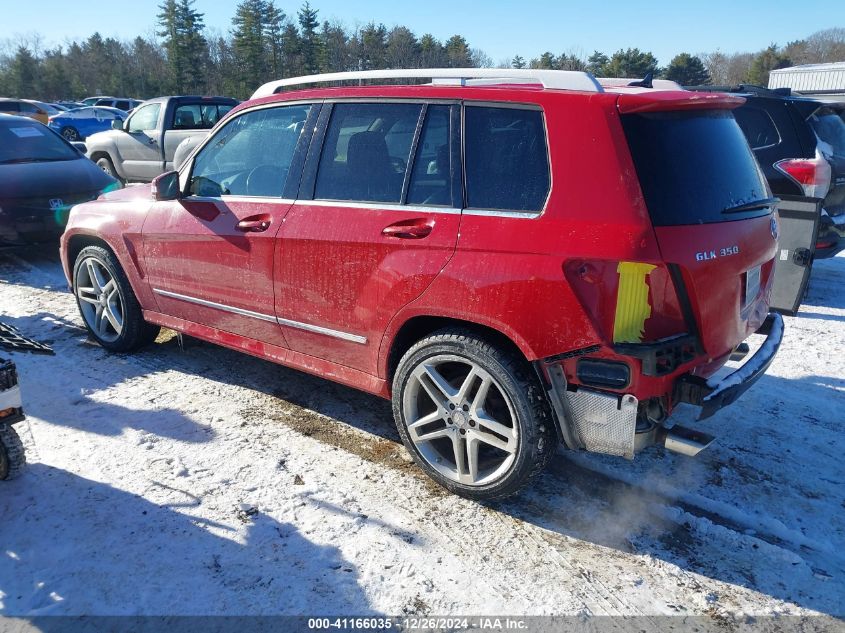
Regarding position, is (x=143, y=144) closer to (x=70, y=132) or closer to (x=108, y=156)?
(x=108, y=156)

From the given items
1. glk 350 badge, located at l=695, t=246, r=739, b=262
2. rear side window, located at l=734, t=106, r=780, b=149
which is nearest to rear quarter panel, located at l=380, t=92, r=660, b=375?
glk 350 badge, located at l=695, t=246, r=739, b=262

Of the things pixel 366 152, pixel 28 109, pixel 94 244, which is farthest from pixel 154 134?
pixel 28 109

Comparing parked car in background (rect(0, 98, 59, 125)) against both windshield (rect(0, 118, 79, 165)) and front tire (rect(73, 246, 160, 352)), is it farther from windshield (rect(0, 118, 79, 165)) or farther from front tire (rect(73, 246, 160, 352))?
front tire (rect(73, 246, 160, 352))

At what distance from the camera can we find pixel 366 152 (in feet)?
11.1

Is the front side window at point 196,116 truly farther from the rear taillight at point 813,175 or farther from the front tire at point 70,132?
the front tire at point 70,132

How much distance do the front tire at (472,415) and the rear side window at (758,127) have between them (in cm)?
500

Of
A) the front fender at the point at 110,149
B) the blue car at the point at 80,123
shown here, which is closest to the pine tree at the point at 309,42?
the blue car at the point at 80,123

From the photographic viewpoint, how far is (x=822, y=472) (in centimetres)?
334

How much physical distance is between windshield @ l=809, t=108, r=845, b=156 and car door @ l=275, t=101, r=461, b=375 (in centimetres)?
494

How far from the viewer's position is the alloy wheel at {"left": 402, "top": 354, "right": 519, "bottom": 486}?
2.92 meters

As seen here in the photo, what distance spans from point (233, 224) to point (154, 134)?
8958 mm

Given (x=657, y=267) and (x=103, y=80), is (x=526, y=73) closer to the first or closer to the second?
(x=657, y=267)

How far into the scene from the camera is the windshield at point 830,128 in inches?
248

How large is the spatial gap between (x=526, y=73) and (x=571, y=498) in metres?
2.10
